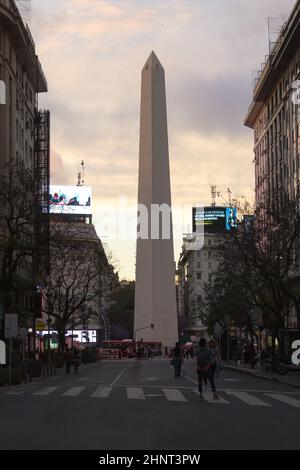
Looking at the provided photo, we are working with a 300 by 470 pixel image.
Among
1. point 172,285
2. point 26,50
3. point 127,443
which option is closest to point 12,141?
point 26,50

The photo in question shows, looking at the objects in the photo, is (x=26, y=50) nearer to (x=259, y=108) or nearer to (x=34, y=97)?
(x=34, y=97)

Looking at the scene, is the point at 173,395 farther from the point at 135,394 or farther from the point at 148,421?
the point at 148,421

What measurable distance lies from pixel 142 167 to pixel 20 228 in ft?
168

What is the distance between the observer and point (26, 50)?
70.6 m

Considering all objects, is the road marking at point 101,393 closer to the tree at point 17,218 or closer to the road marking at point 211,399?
the road marking at point 211,399

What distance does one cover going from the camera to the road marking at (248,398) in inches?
825

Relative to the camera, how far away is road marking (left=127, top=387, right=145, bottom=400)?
2292 centimetres

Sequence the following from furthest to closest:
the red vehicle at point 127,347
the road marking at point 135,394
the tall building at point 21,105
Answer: the red vehicle at point 127,347 → the tall building at point 21,105 → the road marking at point 135,394

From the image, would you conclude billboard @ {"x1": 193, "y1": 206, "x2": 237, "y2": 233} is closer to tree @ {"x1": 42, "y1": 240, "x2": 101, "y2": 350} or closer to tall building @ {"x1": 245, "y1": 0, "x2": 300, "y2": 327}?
tall building @ {"x1": 245, "y1": 0, "x2": 300, "y2": 327}

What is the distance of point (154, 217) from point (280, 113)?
71.1 feet

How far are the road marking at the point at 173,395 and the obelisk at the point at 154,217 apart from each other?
62.8 metres

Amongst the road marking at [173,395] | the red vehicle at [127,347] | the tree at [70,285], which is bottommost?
the road marking at [173,395]

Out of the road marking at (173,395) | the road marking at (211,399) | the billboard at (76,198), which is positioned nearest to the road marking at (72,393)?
the road marking at (173,395)

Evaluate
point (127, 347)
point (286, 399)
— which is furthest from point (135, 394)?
point (127, 347)
